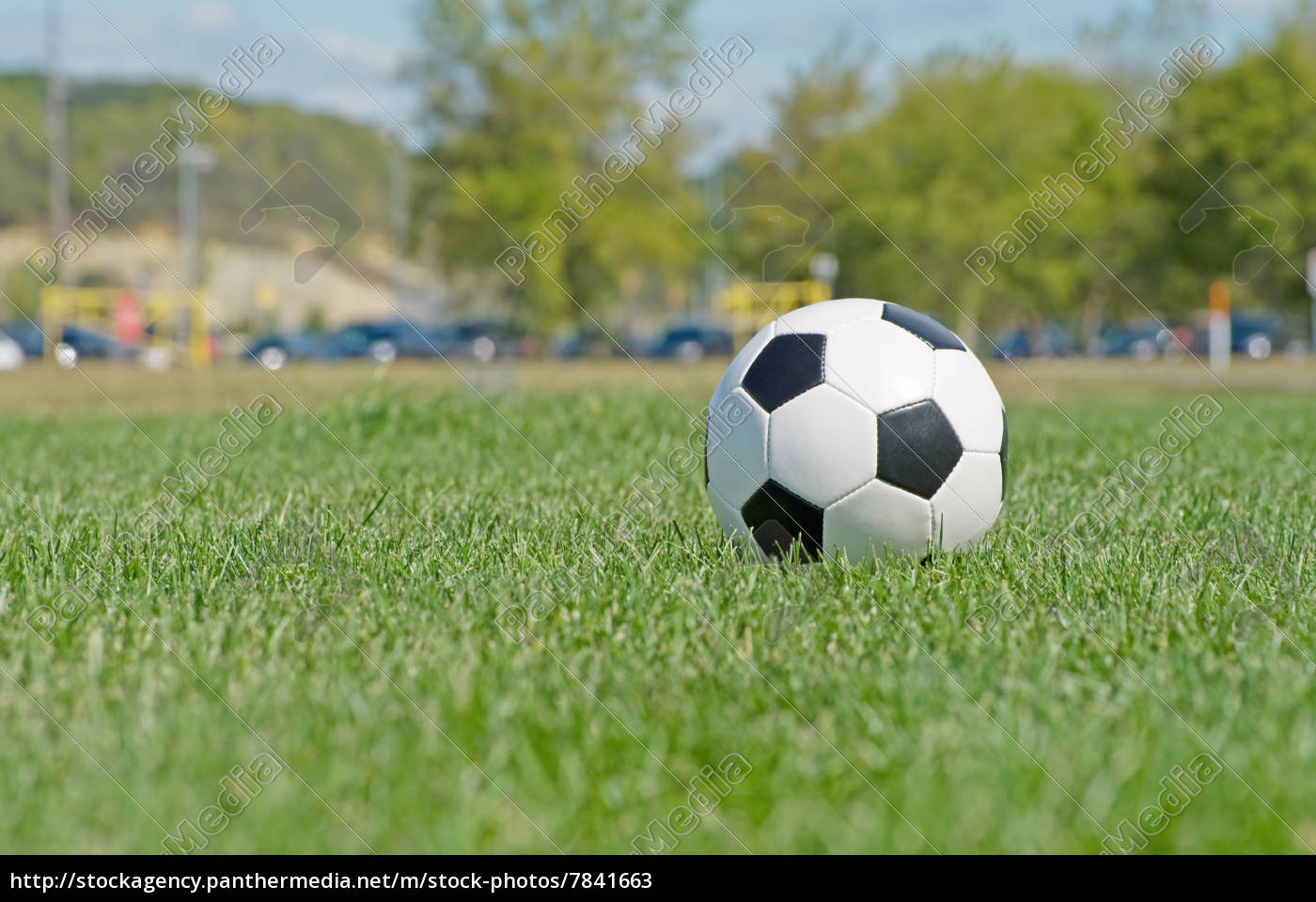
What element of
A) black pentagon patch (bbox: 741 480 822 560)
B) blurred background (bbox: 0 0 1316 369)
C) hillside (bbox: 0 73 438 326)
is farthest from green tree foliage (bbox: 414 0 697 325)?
black pentagon patch (bbox: 741 480 822 560)

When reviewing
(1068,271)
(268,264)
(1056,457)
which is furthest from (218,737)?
(268,264)

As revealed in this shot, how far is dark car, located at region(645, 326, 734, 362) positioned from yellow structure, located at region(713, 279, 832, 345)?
782 millimetres

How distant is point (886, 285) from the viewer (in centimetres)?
4638

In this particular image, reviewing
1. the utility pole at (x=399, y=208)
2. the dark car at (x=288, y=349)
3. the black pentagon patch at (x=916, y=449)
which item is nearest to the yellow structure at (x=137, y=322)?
the dark car at (x=288, y=349)

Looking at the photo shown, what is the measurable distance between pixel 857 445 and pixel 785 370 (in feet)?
1.33

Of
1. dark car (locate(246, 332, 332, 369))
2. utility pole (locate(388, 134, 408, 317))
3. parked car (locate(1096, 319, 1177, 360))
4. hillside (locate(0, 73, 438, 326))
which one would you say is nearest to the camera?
dark car (locate(246, 332, 332, 369))

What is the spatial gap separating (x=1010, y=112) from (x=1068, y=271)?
23.7 ft

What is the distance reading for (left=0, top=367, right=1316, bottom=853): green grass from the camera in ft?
7.71

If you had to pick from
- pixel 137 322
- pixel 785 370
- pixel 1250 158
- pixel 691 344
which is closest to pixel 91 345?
pixel 137 322

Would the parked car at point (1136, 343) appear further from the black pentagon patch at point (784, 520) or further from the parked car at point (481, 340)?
the black pentagon patch at point (784, 520)

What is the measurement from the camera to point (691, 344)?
5278 cm

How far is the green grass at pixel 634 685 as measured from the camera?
7.71 ft

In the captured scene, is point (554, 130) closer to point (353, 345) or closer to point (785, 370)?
point (353, 345)

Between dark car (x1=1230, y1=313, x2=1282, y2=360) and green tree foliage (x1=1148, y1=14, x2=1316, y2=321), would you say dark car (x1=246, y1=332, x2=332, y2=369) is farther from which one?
dark car (x1=1230, y1=313, x2=1282, y2=360)
